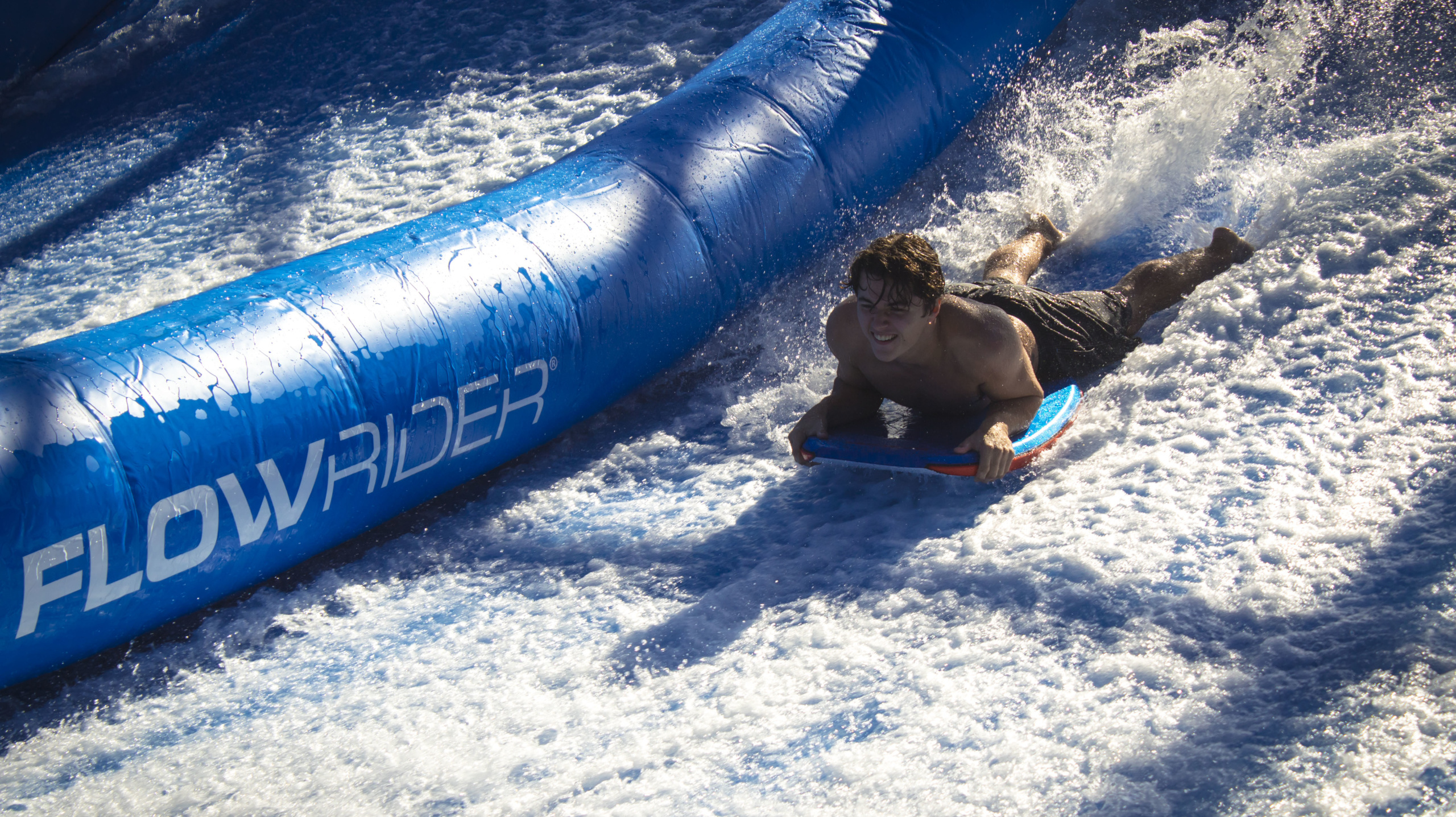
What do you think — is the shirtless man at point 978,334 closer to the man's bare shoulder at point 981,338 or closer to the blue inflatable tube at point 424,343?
the man's bare shoulder at point 981,338

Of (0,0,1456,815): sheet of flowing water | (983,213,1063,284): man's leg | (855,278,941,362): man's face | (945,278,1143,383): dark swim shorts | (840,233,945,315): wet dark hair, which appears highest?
(840,233,945,315): wet dark hair

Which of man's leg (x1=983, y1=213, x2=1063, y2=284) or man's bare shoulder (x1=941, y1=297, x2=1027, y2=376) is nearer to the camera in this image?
man's bare shoulder (x1=941, y1=297, x2=1027, y2=376)

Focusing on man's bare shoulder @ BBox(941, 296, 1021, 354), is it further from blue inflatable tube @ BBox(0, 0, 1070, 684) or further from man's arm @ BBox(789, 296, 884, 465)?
blue inflatable tube @ BBox(0, 0, 1070, 684)

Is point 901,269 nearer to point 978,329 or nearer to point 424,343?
point 978,329

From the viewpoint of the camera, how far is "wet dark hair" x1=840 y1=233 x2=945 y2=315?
2.33 m

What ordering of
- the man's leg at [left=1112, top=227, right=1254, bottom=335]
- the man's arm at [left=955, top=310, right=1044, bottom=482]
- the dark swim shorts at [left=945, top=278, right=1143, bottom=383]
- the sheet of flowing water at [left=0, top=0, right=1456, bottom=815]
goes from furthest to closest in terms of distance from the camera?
the man's leg at [left=1112, top=227, right=1254, bottom=335] → the dark swim shorts at [left=945, top=278, right=1143, bottom=383] → the man's arm at [left=955, top=310, right=1044, bottom=482] → the sheet of flowing water at [left=0, top=0, right=1456, bottom=815]

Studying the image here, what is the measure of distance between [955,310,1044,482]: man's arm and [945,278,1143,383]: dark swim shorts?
303 millimetres

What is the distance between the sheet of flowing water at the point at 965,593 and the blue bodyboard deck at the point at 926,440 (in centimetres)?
10

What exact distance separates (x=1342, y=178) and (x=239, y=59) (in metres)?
5.58

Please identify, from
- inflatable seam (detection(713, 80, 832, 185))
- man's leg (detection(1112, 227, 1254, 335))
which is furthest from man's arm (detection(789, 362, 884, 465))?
inflatable seam (detection(713, 80, 832, 185))

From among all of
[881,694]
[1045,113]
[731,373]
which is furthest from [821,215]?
[881,694]

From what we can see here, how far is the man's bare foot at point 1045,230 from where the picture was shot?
360 cm

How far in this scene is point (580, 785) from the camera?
1931 mm

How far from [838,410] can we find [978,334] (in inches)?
18.0
